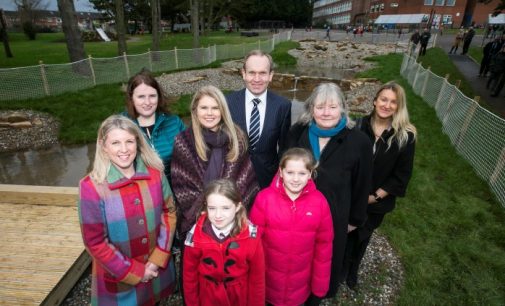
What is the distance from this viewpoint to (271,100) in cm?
320

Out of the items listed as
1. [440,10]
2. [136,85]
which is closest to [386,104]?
[136,85]

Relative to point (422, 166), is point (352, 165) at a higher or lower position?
higher

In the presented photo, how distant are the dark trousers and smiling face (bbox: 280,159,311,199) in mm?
1309

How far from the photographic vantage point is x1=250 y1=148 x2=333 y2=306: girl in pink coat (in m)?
2.29

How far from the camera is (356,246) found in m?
3.43

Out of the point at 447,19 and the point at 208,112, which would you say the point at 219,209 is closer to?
the point at 208,112

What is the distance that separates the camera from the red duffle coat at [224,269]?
2137 millimetres

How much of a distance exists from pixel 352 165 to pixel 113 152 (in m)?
1.95

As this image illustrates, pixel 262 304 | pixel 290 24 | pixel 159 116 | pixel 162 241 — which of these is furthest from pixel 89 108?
pixel 290 24

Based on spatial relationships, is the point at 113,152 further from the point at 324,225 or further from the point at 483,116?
the point at 483,116

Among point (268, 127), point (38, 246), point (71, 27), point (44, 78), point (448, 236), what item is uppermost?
point (71, 27)

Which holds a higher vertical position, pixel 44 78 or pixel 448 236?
pixel 44 78

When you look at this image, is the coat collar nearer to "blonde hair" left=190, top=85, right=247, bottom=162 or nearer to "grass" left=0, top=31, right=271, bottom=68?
"blonde hair" left=190, top=85, right=247, bottom=162

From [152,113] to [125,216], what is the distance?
1097mm
